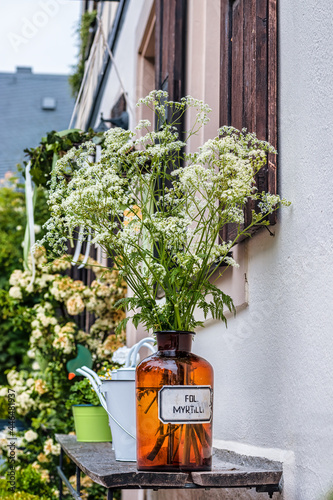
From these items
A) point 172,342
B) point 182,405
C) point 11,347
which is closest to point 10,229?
point 11,347

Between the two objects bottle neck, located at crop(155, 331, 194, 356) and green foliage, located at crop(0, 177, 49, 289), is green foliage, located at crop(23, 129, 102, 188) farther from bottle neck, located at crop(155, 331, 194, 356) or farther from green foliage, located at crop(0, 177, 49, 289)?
green foliage, located at crop(0, 177, 49, 289)

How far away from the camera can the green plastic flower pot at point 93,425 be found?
9.54 ft

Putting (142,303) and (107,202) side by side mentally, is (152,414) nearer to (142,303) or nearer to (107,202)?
(142,303)

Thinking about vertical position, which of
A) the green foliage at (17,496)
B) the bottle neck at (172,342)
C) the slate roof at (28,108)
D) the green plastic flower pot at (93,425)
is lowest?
Answer: the green foliage at (17,496)

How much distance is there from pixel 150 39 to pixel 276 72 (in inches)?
104

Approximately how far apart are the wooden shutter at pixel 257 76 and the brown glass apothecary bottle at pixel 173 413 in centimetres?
43

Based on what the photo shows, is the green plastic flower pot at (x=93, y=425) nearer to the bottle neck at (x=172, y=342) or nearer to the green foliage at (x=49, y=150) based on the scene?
the green foliage at (x=49, y=150)

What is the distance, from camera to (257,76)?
6.13ft

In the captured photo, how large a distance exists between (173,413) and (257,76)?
88 cm

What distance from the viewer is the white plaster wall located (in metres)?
1.48

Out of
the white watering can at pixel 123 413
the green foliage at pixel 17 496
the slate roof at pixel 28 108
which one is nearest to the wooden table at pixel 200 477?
the white watering can at pixel 123 413

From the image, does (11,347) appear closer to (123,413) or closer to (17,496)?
(17,496)

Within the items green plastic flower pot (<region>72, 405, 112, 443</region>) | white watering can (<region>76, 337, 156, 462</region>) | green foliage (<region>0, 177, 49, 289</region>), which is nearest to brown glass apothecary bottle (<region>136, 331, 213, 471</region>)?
white watering can (<region>76, 337, 156, 462</region>)

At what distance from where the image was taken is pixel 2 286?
9250mm
